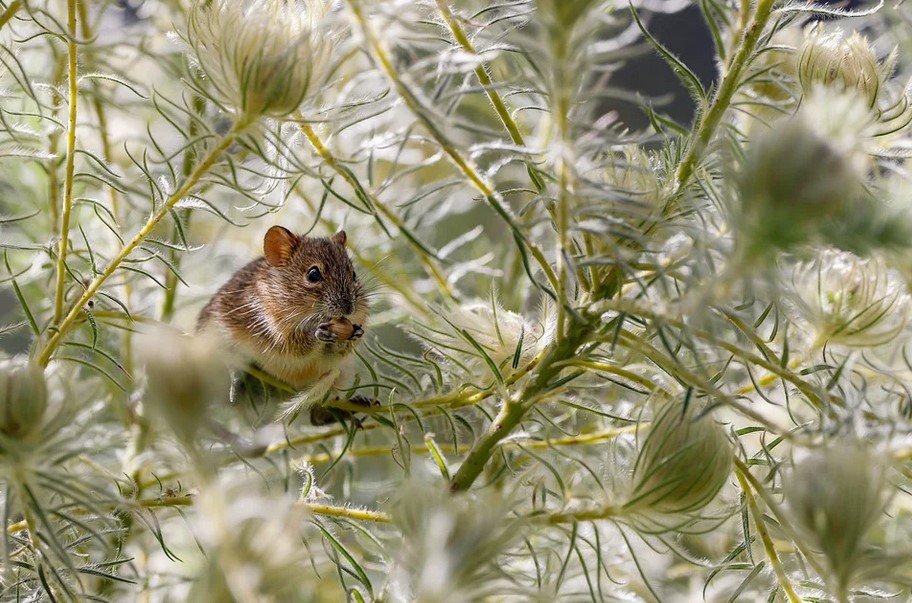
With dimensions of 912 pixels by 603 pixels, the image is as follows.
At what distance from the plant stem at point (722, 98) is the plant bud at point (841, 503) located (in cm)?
19

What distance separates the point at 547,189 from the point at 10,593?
427mm

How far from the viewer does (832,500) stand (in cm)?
38

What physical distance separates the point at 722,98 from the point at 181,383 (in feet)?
1.09

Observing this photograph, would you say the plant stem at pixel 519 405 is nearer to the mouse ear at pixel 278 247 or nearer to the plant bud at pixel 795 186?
the plant bud at pixel 795 186

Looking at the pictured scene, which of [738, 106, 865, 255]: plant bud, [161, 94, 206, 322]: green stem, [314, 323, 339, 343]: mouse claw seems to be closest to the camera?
[738, 106, 865, 255]: plant bud

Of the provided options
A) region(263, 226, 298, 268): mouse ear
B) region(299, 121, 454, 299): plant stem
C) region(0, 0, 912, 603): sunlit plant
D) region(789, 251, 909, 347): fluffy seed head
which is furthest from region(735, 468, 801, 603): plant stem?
region(263, 226, 298, 268): mouse ear

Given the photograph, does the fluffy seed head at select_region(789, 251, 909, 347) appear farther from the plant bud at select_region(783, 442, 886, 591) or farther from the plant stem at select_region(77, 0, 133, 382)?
the plant stem at select_region(77, 0, 133, 382)

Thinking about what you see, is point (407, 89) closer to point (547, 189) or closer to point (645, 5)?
point (547, 189)

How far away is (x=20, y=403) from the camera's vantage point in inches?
15.6

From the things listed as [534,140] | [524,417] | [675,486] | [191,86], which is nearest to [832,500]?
[675,486]

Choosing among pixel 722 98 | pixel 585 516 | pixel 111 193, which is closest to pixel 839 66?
pixel 722 98

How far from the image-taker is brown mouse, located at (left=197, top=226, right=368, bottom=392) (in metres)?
0.88

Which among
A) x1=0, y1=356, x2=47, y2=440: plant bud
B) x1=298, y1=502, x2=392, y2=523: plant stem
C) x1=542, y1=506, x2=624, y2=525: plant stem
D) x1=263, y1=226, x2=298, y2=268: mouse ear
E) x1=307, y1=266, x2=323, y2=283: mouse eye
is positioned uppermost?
x1=263, y1=226, x2=298, y2=268: mouse ear

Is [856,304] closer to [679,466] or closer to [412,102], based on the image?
[679,466]
